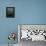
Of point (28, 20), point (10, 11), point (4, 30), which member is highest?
point (10, 11)

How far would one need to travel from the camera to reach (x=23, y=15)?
15.8ft

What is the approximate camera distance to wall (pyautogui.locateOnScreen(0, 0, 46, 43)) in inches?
189

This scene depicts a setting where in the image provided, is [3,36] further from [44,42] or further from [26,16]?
[44,42]

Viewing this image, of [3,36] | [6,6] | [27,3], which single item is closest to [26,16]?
[27,3]

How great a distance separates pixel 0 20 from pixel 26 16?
3.03 feet

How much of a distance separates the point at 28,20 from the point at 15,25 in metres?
0.49

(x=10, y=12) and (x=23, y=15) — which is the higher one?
(x=10, y=12)

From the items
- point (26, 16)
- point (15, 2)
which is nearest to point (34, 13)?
point (26, 16)

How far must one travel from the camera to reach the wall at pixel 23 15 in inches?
189

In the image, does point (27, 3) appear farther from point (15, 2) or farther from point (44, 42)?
point (44, 42)

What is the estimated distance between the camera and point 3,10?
478cm

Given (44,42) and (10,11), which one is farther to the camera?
(10,11)

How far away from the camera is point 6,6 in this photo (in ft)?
15.7

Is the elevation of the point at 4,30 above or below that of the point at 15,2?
below
